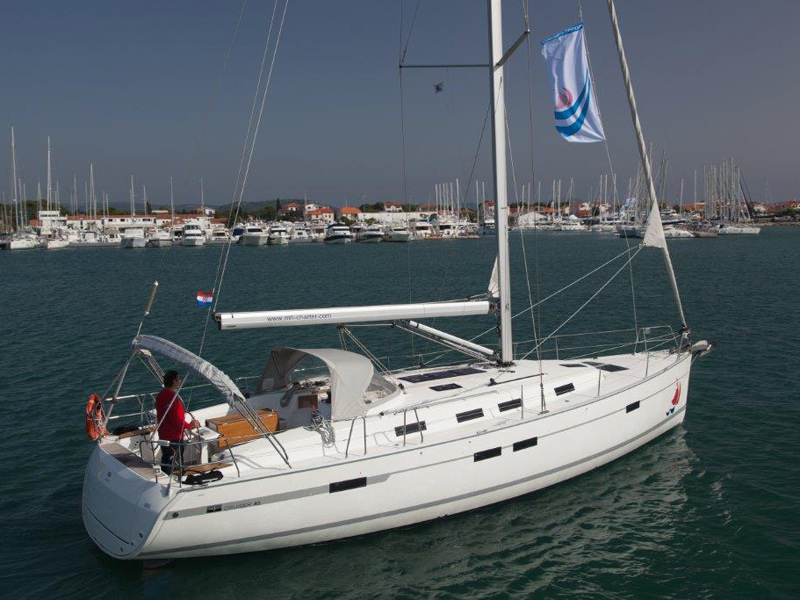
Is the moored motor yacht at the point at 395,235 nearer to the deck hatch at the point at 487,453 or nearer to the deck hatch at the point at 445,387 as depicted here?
the deck hatch at the point at 445,387

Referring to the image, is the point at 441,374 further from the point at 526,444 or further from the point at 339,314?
the point at 339,314

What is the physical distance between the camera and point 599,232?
464ft

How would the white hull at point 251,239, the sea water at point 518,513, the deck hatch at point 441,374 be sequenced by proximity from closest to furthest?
the sea water at point 518,513, the deck hatch at point 441,374, the white hull at point 251,239

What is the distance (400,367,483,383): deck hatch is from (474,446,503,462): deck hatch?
9.35 ft

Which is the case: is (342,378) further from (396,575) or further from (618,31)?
(618,31)

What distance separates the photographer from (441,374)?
14352 mm

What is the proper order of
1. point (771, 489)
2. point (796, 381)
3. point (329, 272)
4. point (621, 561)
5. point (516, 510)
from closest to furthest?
point (621, 561)
point (516, 510)
point (771, 489)
point (796, 381)
point (329, 272)

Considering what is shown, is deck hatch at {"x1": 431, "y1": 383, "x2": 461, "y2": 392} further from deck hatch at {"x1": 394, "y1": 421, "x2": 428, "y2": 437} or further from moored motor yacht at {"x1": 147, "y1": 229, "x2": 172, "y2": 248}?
moored motor yacht at {"x1": 147, "y1": 229, "x2": 172, "y2": 248}

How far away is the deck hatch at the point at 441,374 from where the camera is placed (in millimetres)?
13969

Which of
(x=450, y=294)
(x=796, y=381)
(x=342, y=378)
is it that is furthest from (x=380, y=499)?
(x=450, y=294)

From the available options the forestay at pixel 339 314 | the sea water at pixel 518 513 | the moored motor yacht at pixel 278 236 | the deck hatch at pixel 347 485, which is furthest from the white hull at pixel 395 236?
the deck hatch at pixel 347 485

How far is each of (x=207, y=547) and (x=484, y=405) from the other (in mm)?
5395

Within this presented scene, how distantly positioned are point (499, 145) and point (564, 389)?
16.7ft

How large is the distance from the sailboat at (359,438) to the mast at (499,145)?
3 centimetres
